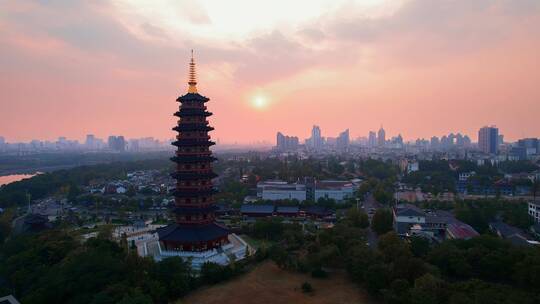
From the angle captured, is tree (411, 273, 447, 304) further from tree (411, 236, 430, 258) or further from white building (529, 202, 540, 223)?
white building (529, 202, 540, 223)

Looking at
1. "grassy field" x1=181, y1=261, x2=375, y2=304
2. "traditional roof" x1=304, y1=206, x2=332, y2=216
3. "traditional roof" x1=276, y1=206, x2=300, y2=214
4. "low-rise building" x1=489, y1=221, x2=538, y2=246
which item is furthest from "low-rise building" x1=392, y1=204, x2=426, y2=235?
"traditional roof" x1=276, y1=206, x2=300, y2=214

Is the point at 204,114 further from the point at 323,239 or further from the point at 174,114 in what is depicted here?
the point at 323,239

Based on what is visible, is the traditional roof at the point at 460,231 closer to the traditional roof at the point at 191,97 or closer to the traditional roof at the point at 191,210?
the traditional roof at the point at 191,210

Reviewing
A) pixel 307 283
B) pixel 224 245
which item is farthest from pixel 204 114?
pixel 307 283

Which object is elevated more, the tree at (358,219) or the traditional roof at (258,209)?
the tree at (358,219)

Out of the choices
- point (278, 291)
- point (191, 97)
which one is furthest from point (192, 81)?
point (278, 291)

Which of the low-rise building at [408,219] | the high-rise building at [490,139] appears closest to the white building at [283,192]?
the low-rise building at [408,219]

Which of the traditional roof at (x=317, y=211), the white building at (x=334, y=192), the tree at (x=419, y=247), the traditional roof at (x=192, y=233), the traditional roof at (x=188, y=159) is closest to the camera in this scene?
the tree at (x=419, y=247)

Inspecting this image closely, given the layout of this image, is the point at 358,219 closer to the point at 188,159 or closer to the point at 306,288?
the point at 306,288
